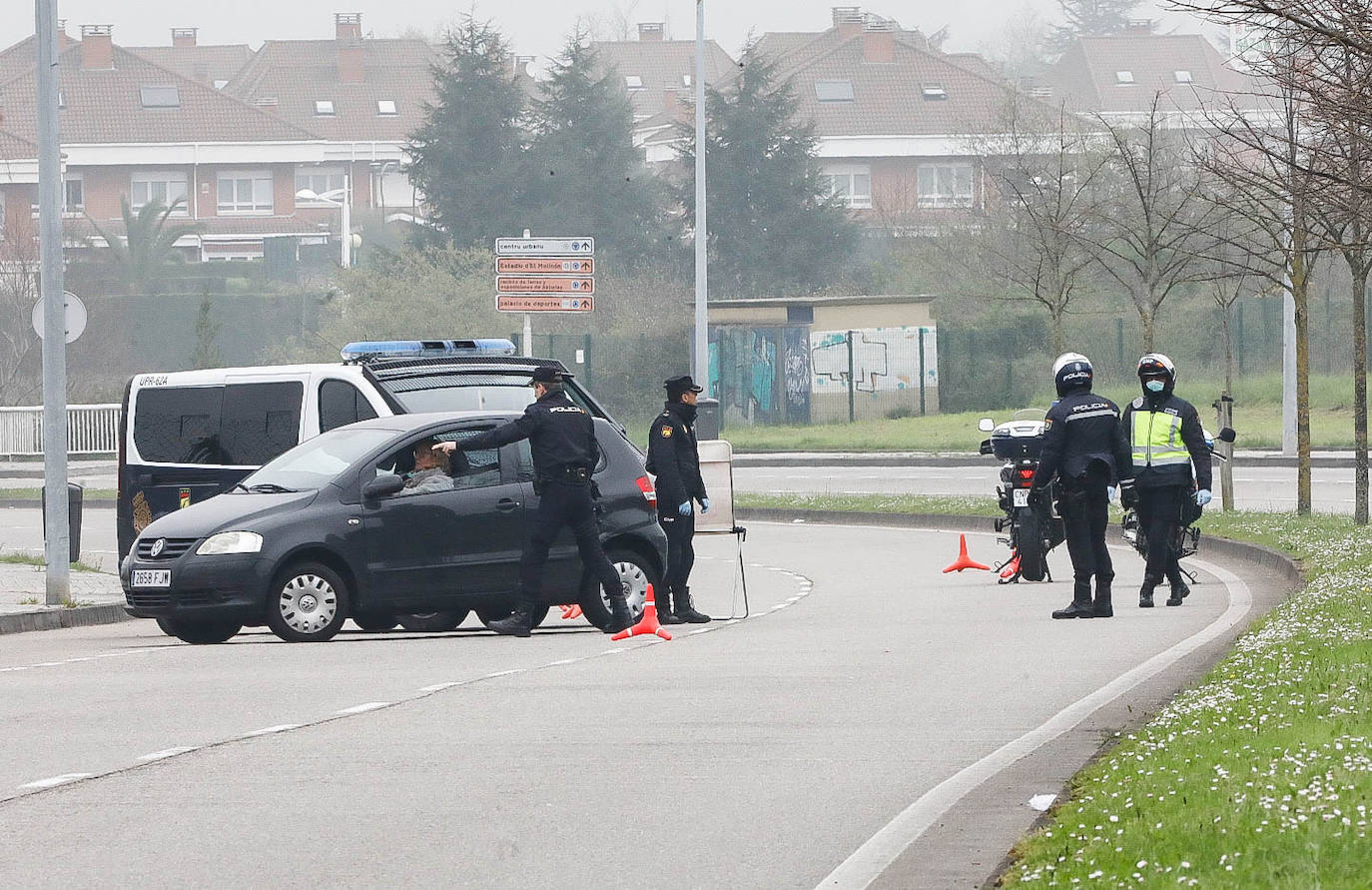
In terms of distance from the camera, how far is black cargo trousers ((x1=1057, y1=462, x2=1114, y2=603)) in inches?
595

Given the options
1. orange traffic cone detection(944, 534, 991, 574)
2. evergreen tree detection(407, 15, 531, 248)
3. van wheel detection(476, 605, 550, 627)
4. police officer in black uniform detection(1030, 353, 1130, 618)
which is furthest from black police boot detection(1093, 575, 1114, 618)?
evergreen tree detection(407, 15, 531, 248)

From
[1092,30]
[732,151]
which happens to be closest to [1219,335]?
[732,151]

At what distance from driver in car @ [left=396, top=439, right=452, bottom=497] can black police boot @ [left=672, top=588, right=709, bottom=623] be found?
6.61 feet

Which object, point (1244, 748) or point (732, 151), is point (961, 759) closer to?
point (1244, 748)

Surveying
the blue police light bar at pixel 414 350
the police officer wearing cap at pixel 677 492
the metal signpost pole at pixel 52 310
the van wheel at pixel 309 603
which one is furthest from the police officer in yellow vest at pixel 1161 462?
the metal signpost pole at pixel 52 310

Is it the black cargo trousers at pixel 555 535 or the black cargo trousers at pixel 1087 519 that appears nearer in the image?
the black cargo trousers at pixel 555 535

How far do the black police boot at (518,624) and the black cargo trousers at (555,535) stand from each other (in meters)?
0.04

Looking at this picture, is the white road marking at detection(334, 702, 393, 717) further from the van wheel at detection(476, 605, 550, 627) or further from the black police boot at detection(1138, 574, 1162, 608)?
the black police boot at detection(1138, 574, 1162, 608)

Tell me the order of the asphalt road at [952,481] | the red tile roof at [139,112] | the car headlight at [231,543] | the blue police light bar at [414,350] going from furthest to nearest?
the red tile roof at [139,112] < the asphalt road at [952,481] < the blue police light bar at [414,350] < the car headlight at [231,543]

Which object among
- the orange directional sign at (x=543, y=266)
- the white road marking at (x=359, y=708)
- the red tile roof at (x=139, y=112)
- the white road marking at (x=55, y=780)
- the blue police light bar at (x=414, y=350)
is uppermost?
the red tile roof at (x=139, y=112)

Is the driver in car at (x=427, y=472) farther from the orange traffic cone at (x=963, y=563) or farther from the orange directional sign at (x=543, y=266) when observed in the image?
the orange directional sign at (x=543, y=266)

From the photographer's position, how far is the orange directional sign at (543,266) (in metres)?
37.1

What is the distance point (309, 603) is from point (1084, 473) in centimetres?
552

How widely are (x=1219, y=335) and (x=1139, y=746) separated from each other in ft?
146
